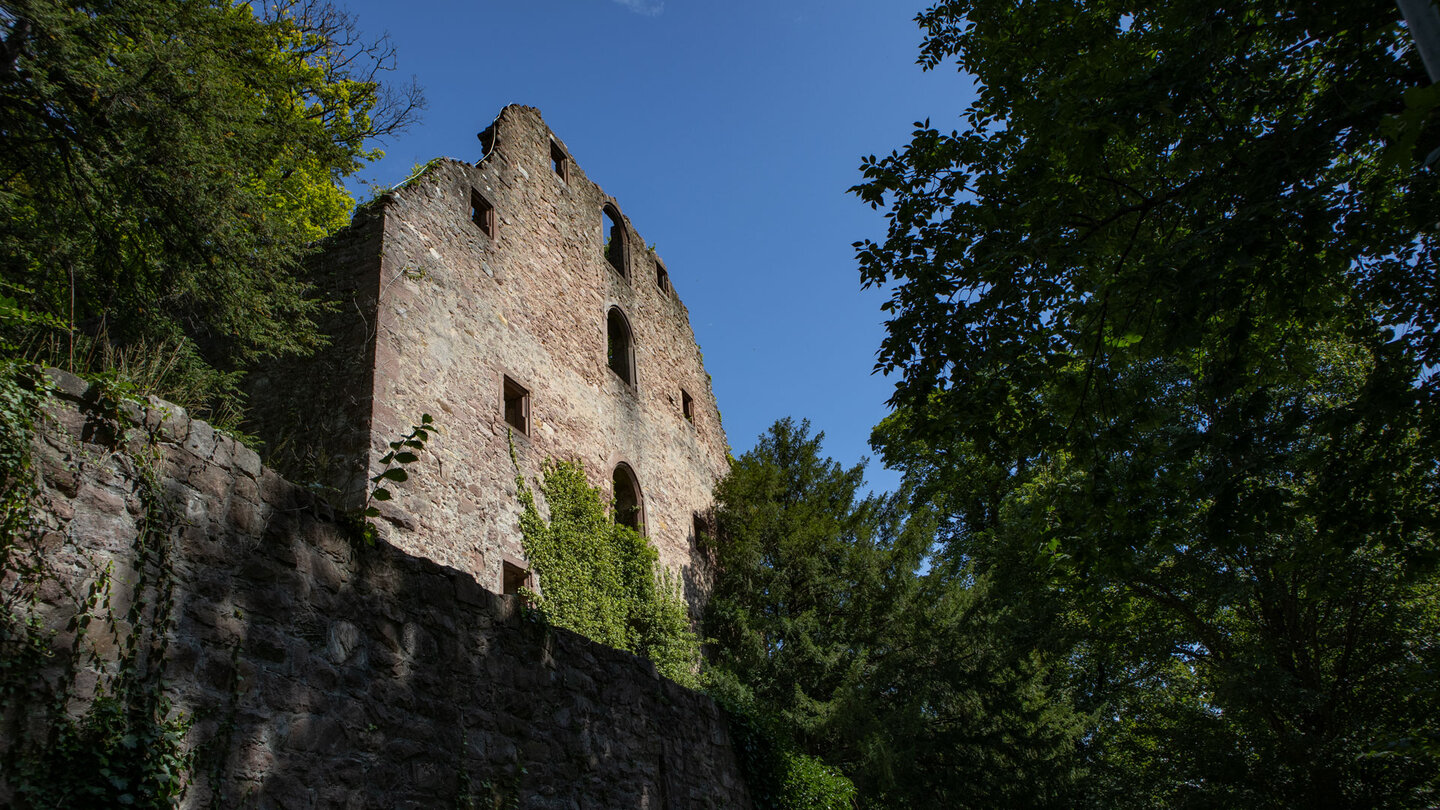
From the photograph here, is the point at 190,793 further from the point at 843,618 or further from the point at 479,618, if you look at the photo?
the point at 843,618

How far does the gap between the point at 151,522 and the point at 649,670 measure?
472 centimetres

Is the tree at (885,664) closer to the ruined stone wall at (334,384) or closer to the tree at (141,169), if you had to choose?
the ruined stone wall at (334,384)

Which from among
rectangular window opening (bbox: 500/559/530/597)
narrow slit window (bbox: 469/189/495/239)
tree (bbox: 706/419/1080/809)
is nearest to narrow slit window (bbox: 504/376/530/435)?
rectangular window opening (bbox: 500/559/530/597)

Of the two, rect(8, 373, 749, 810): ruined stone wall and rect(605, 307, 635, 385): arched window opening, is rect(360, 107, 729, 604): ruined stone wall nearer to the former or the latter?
rect(605, 307, 635, 385): arched window opening

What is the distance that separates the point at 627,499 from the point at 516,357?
359 centimetres

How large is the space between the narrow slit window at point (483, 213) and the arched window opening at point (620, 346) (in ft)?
12.7

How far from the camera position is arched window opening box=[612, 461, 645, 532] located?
15.3 meters

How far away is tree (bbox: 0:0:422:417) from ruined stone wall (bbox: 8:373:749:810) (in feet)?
6.84

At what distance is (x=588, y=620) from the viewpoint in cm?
1236

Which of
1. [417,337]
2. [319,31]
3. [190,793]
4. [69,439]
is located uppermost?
[319,31]

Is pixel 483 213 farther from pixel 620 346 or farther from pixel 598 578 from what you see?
pixel 598 578

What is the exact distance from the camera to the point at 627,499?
1550cm

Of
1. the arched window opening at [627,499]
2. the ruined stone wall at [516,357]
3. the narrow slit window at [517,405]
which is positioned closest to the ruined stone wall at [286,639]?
the ruined stone wall at [516,357]

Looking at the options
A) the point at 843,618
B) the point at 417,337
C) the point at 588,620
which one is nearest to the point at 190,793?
the point at 417,337
